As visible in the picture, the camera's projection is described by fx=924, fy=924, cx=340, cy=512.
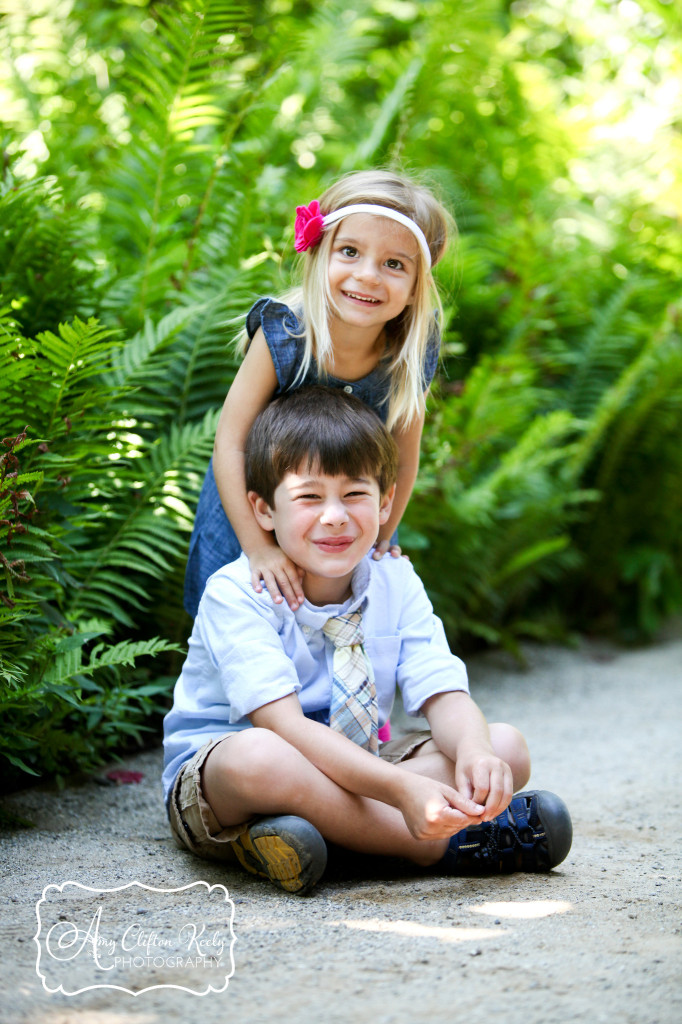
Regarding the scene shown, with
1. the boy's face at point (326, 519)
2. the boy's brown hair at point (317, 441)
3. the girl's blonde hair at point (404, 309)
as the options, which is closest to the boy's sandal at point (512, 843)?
the boy's face at point (326, 519)

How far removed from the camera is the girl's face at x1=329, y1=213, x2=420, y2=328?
2.31 m

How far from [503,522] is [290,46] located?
8.21 ft

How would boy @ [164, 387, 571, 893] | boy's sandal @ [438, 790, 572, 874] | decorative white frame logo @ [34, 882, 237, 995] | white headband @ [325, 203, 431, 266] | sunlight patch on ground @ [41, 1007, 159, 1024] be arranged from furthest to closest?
white headband @ [325, 203, 431, 266] < boy's sandal @ [438, 790, 572, 874] < boy @ [164, 387, 571, 893] < decorative white frame logo @ [34, 882, 237, 995] < sunlight patch on ground @ [41, 1007, 159, 1024]

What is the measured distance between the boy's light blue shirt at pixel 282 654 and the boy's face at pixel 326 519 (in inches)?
4.5

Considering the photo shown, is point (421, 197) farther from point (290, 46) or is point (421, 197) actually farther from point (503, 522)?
point (290, 46)

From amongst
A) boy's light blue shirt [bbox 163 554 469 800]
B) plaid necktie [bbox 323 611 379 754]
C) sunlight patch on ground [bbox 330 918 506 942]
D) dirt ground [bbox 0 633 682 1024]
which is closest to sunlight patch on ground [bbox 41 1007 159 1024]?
dirt ground [bbox 0 633 682 1024]

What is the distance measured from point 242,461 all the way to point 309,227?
627 millimetres

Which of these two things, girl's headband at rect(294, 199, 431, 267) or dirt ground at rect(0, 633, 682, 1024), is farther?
girl's headband at rect(294, 199, 431, 267)

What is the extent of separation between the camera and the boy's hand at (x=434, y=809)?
5.82ft

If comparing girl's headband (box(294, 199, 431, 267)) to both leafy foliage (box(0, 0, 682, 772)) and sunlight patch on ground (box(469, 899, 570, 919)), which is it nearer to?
leafy foliage (box(0, 0, 682, 772))

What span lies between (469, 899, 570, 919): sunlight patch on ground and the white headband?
1.55 m

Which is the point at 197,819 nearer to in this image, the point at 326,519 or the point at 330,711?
the point at 330,711

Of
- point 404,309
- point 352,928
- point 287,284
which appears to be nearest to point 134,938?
point 352,928

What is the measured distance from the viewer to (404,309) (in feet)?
8.17
